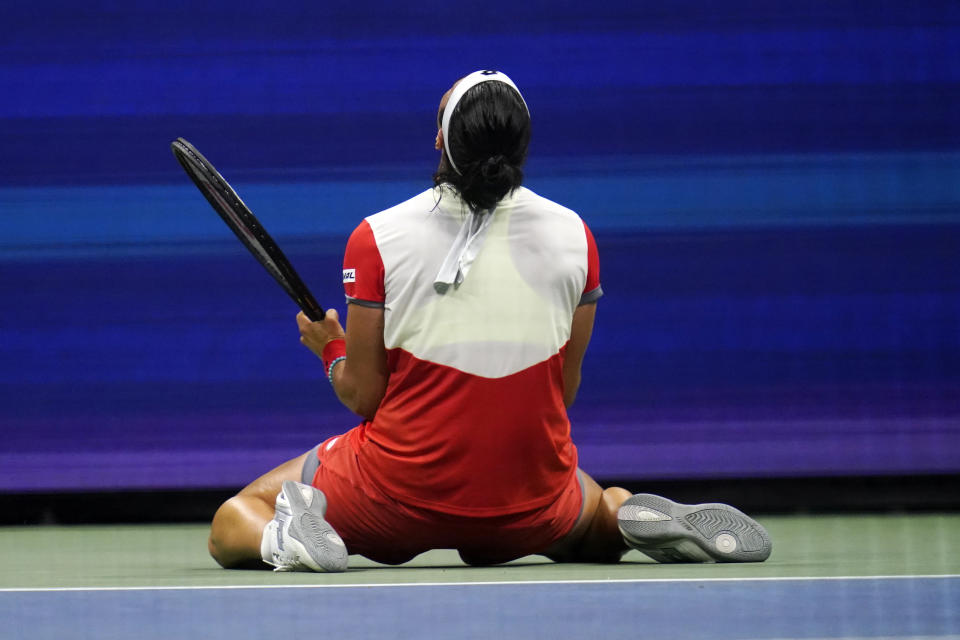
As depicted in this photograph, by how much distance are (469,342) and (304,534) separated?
448 millimetres

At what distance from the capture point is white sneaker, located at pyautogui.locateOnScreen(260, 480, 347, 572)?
8.28 ft

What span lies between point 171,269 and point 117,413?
0.46 metres

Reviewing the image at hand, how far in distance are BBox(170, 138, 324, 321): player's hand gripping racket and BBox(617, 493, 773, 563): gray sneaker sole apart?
0.80m

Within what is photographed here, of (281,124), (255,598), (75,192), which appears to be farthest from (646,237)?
(255,598)

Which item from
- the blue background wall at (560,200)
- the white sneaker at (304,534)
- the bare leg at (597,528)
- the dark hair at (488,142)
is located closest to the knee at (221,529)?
the white sneaker at (304,534)

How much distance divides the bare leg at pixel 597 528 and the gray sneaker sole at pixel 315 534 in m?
0.47

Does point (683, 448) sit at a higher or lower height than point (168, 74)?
lower

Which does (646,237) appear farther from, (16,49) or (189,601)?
(189,601)

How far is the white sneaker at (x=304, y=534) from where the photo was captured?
2.52 metres

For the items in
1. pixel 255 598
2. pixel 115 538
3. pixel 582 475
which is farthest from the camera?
pixel 115 538

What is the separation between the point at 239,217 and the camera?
118 inches

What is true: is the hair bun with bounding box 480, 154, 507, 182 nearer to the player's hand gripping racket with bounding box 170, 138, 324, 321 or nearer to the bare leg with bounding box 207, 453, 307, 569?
the player's hand gripping racket with bounding box 170, 138, 324, 321

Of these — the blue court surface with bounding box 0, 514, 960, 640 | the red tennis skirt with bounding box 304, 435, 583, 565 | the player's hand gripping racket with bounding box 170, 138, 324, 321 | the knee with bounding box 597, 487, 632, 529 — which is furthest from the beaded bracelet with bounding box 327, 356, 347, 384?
the knee with bounding box 597, 487, 632, 529

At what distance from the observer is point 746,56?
14.1 ft
